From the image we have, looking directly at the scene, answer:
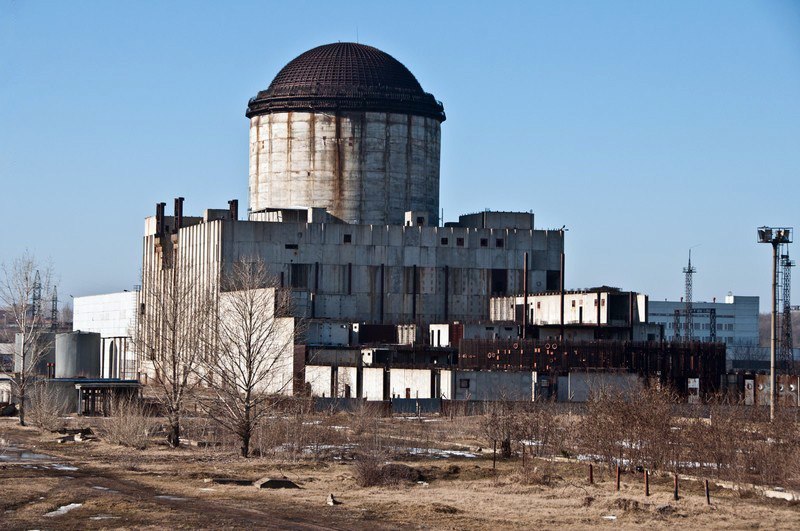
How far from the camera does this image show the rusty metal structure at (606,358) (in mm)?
64875

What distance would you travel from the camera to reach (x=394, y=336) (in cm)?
7838

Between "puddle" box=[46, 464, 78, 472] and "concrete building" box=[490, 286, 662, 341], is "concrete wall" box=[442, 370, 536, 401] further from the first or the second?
"puddle" box=[46, 464, 78, 472]

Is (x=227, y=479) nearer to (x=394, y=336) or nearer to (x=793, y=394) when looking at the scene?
(x=793, y=394)

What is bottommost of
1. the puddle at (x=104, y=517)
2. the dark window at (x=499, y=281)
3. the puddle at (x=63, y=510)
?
the puddle at (x=63, y=510)

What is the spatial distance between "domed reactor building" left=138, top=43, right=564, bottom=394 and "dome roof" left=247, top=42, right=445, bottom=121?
92 mm

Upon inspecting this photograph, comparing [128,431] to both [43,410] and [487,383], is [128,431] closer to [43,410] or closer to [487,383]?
[43,410]

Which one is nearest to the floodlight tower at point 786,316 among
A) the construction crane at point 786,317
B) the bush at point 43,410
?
the construction crane at point 786,317

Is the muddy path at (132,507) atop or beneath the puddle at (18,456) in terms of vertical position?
atop

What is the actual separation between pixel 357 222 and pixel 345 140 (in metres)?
5.38

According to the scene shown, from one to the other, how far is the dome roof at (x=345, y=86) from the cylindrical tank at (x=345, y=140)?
0.06 m

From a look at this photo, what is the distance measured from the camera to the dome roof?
85875 millimetres

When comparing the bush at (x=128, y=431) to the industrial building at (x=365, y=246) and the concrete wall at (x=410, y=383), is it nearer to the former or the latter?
the concrete wall at (x=410, y=383)

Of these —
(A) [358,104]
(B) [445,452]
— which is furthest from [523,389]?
(A) [358,104]

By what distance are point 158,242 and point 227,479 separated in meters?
57.8
